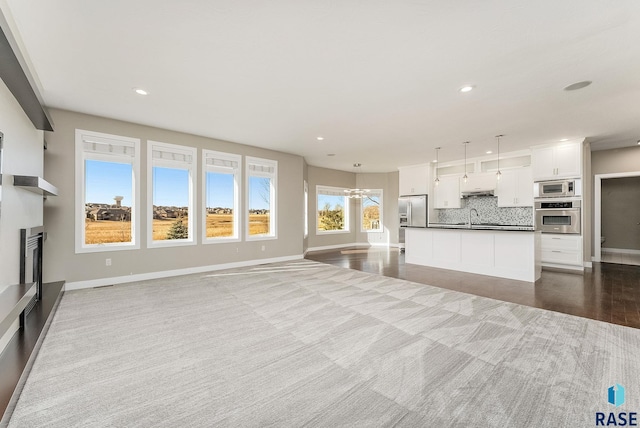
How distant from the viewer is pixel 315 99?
378 cm

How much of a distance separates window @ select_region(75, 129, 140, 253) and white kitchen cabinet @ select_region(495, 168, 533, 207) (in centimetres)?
827

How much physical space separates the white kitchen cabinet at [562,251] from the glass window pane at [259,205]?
258 inches

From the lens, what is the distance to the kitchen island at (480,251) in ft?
15.8

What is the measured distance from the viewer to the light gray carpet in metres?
1.64

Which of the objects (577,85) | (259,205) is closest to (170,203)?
(259,205)

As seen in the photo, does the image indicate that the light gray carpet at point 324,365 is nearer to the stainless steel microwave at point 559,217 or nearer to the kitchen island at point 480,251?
the kitchen island at point 480,251

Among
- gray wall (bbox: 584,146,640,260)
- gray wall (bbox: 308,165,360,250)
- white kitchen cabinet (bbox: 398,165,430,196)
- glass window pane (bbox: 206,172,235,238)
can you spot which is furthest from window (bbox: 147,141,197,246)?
gray wall (bbox: 584,146,640,260)

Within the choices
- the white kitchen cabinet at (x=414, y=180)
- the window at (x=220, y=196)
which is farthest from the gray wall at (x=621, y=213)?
the window at (x=220, y=196)

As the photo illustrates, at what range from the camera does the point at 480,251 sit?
5355 mm

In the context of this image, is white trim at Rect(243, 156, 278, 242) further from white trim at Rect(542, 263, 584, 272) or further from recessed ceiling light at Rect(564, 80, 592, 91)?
white trim at Rect(542, 263, 584, 272)

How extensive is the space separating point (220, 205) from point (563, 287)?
657 cm

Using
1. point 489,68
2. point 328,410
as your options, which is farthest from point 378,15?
point 328,410

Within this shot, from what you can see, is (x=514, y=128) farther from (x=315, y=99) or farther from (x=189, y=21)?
(x=189, y=21)

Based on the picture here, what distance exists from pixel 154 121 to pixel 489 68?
16.7ft
